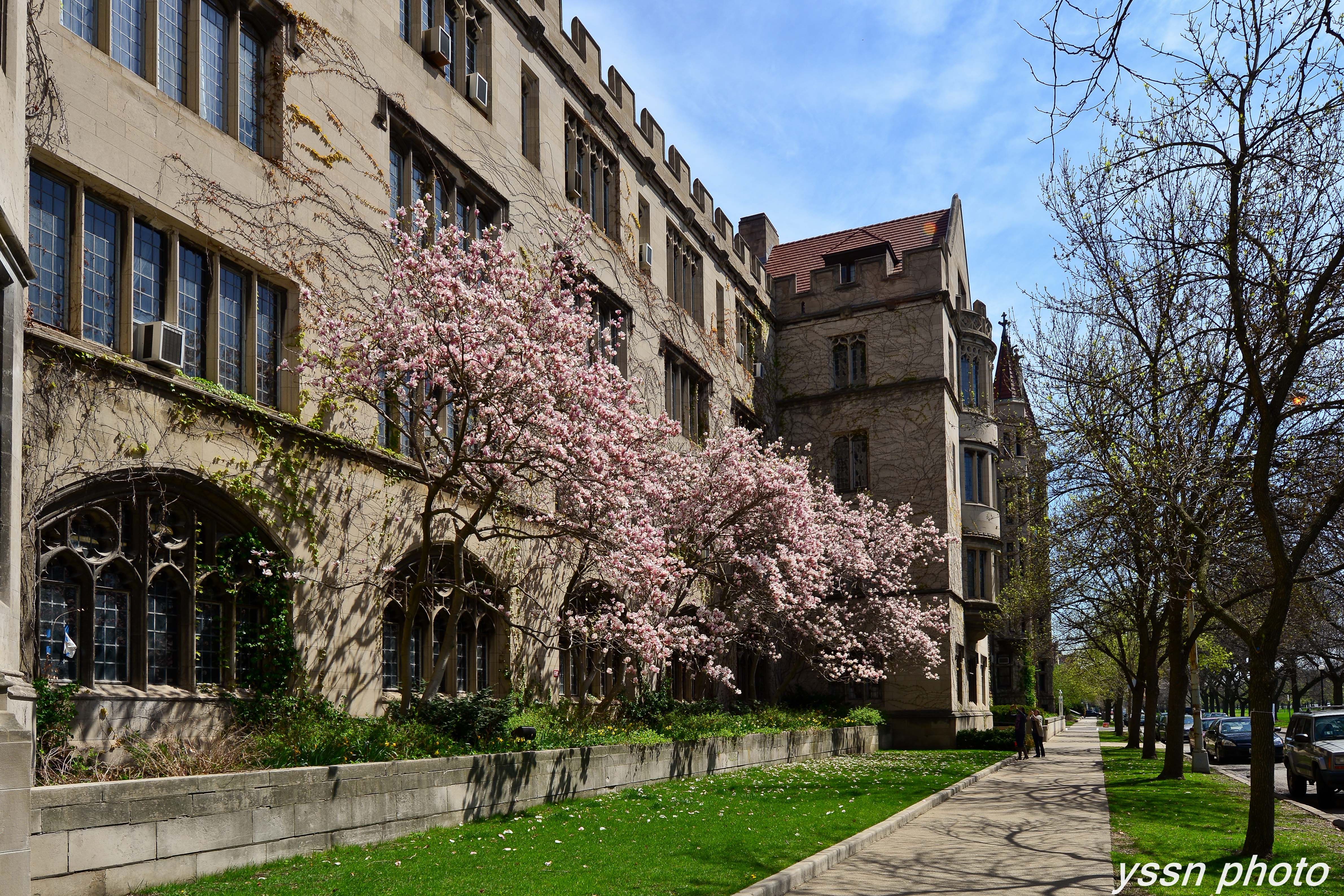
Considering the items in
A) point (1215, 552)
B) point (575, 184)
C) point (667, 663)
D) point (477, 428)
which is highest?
point (575, 184)

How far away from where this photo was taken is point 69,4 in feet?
42.9

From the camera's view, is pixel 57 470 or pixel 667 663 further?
pixel 667 663

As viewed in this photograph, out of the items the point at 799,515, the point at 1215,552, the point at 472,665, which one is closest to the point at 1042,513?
the point at 1215,552

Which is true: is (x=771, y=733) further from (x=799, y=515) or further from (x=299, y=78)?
(x=299, y=78)

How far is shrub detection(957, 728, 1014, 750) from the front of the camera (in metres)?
37.0

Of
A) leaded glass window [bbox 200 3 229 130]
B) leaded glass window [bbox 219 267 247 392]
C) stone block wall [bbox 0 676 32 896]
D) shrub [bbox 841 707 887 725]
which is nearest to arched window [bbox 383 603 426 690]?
leaded glass window [bbox 219 267 247 392]

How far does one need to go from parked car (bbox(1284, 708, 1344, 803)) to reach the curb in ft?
25.3

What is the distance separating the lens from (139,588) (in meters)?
12.9

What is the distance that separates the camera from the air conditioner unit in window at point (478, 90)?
2141 centimetres

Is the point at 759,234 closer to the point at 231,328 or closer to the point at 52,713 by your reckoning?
the point at 231,328

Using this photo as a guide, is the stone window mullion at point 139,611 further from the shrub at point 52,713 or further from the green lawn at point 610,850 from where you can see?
the green lawn at point 610,850

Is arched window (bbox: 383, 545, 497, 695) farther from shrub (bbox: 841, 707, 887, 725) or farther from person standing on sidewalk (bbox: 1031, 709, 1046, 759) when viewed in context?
person standing on sidewalk (bbox: 1031, 709, 1046, 759)

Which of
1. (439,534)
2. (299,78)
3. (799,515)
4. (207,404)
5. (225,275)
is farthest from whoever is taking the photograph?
(799,515)

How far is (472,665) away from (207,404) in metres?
7.59
